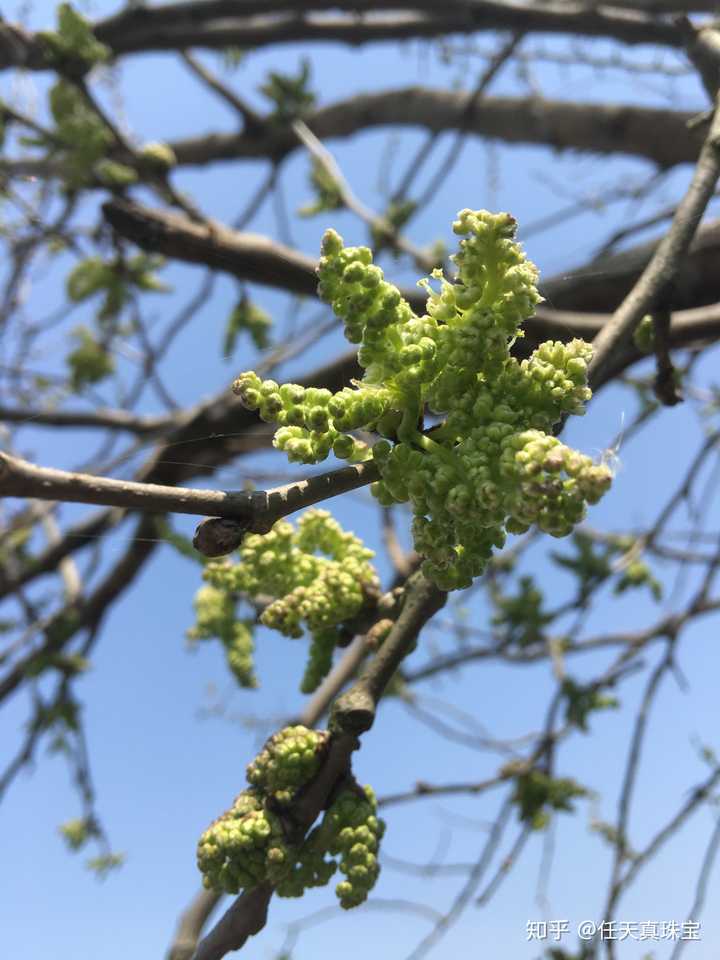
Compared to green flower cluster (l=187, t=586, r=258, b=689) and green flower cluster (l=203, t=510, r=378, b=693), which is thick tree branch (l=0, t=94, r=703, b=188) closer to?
green flower cluster (l=187, t=586, r=258, b=689)

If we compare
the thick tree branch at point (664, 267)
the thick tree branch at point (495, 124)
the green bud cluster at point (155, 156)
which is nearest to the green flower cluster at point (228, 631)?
the thick tree branch at point (664, 267)

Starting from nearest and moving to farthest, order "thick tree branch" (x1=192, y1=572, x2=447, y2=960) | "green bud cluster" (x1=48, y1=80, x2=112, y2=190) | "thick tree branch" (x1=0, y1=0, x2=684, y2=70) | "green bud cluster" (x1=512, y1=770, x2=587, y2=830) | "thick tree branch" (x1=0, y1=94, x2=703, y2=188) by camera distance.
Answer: "thick tree branch" (x1=192, y1=572, x2=447, y2=960) < "green bud cluster" (x1=512, y1=770, x2=587, y2=830) < "green bud cluster" (x1=48, y1=80, x2=112, y2=190) < "thick tree branch" (x1=0, y1=0, x2=684, y2=70) < "thick tree branch" (x1=0, y1=94, x2=703, y2=188)

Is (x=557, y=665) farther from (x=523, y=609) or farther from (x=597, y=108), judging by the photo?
(x=597, y=108)

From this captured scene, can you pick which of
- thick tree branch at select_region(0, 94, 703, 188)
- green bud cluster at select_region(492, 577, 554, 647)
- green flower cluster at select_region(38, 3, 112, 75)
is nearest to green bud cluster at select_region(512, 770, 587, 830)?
green bud cluster at select_region(492, 577, 554, 647)

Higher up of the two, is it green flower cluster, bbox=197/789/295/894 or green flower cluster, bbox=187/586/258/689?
green flower cluster, bbox=187/586/258/689

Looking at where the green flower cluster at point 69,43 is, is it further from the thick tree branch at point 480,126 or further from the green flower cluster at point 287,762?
the green flower cluster at point 287,762

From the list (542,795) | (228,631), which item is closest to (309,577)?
(228,631)
